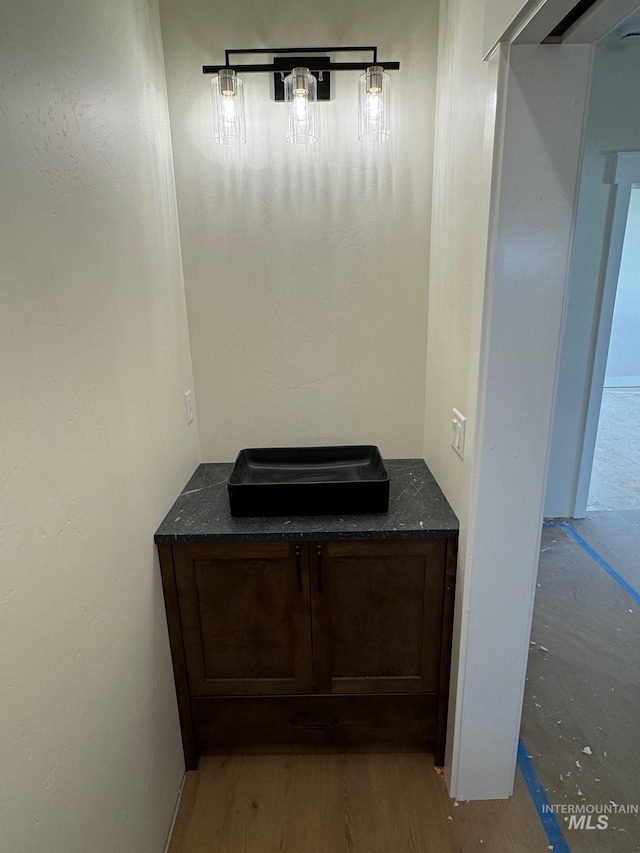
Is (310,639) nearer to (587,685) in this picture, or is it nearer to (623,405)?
(587,685)

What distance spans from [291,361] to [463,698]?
50.5 inches

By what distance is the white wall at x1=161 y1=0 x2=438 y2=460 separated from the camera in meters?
1.60

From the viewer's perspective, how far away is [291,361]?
189cm

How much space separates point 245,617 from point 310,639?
22cm

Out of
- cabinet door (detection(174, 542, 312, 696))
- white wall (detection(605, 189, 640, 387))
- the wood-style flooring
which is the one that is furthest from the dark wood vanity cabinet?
white wall (detection(605, 189, 640, 387))

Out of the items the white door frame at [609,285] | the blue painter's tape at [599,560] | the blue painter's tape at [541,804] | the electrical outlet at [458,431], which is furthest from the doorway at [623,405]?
the electrical outlet at [458,431]

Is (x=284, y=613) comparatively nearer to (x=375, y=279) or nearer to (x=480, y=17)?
(x=375, y=279)

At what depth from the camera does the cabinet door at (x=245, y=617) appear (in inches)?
58.7

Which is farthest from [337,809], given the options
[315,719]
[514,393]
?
[514,393]

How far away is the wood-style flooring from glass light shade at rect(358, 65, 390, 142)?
85.1 inches

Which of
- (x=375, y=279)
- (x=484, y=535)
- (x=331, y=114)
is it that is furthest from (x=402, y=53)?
(x=484, y=535)

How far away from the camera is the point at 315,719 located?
5.40 ft

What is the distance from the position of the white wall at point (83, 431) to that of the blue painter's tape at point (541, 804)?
1.16m

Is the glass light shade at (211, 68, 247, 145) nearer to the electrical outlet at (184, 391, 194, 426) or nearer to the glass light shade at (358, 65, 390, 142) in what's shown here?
the glass light shade at (358, 65, 390, 142)
